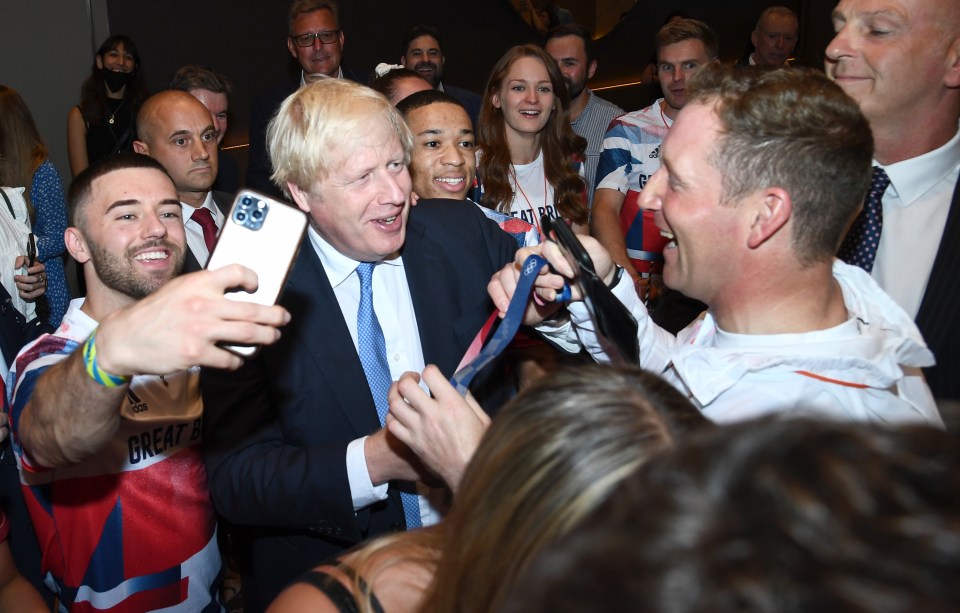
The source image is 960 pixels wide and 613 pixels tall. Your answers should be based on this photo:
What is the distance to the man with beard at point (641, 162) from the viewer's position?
146 inches

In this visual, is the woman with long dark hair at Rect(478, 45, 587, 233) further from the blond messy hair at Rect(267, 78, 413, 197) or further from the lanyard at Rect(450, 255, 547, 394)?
the lanyard at Rect(450, 255, 547, 394)

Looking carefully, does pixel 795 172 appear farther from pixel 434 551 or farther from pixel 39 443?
pixel 39 443

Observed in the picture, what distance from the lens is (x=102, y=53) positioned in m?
4.98

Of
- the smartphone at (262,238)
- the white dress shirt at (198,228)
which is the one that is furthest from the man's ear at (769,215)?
the white dress shirt at (198,228)

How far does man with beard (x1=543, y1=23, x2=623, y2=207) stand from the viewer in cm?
457

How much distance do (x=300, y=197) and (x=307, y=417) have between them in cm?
59

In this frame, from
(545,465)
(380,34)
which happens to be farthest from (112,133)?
(545,465)

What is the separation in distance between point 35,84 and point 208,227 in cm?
346

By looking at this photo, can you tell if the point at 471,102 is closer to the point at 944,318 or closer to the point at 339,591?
the point at 944,318

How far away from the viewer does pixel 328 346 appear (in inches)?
71.8

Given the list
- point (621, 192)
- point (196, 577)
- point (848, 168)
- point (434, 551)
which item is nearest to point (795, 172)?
point (848, 168)

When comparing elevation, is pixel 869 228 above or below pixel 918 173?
below

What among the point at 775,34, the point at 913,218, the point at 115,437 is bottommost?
the point at 115,437

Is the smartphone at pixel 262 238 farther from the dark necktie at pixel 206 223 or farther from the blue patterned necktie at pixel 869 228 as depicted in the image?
the dark necktie at pixel 206 223
